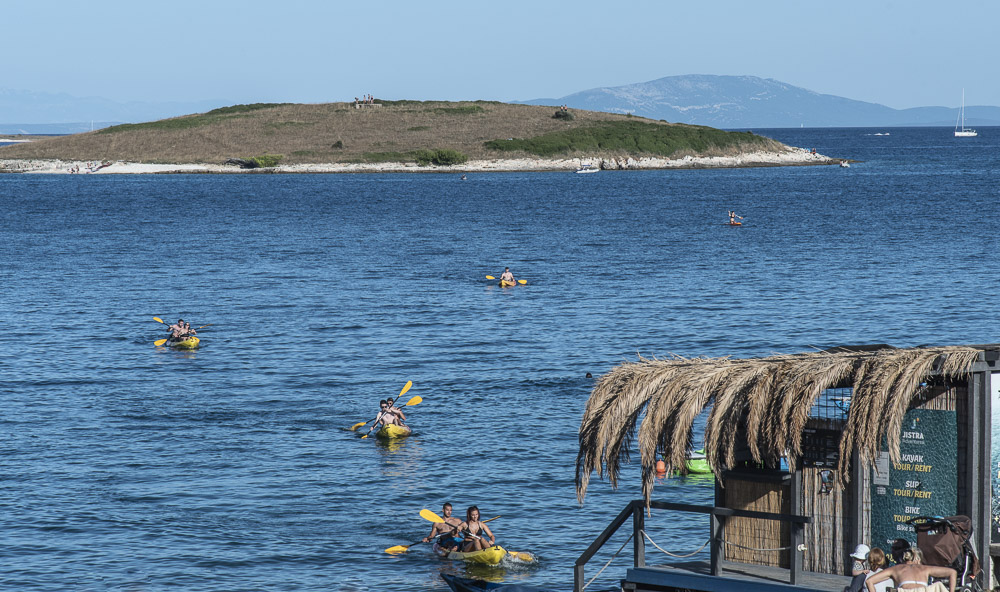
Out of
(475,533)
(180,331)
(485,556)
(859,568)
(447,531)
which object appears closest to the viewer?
(859,568)

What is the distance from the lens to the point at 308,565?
2312 cm

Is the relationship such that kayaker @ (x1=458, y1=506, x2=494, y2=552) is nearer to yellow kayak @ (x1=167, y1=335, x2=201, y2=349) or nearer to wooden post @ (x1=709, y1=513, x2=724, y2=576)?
wooden post @ (x1=709, y1=513, x2=724, y2=576)

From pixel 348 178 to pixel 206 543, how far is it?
15042cm

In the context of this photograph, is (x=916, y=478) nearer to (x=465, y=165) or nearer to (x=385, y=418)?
(x=385, y=418)

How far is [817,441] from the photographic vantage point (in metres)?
14.9

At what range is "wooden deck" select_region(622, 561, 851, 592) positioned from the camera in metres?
14.6

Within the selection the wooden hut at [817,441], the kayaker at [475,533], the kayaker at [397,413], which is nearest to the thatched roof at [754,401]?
the wooden hut at [817,441]

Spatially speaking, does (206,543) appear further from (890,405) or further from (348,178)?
(348,178)

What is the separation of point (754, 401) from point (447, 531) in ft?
→ 35.5

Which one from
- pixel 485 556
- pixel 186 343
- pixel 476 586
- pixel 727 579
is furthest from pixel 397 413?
pixel 727 579

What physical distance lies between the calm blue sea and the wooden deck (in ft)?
21.2

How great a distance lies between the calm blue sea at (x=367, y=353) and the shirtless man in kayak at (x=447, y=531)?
1.29 feet

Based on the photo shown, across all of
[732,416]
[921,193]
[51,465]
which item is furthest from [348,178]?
[732,416]

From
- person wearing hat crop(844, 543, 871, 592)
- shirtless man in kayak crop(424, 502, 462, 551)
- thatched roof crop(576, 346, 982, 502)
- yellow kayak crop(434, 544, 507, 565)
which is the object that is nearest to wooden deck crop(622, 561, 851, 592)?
person wearing hat crop(844, 543, 871, 592)
